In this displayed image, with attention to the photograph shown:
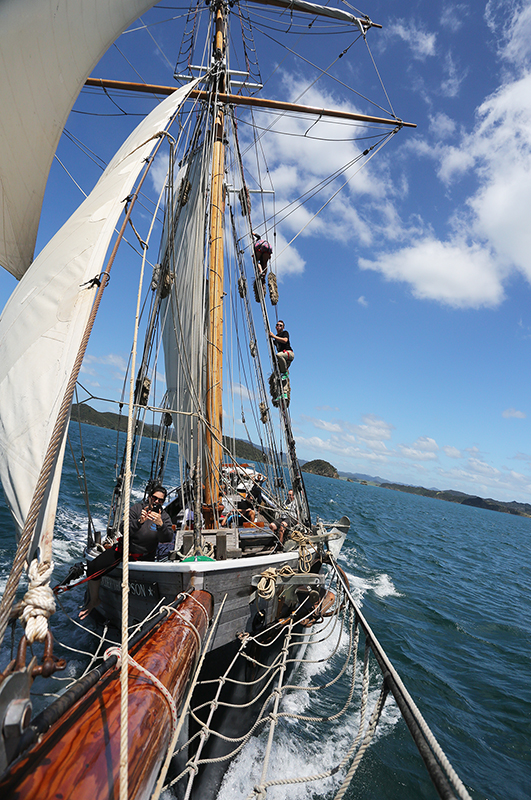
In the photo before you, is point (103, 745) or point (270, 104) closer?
point (103, 745)

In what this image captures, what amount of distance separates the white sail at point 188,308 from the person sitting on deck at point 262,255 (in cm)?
202

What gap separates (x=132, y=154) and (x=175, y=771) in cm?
623

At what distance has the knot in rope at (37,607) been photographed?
144 cm

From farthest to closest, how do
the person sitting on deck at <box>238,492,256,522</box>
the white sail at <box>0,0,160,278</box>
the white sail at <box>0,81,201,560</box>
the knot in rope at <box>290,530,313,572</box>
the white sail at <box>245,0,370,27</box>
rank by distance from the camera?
the white sail at <box>245,0,370,27</box>
the person sitting on deck at <box>238,492,256,522</box>
the knot in rope at <box>290,530,313,572</box>
the white sail at <box>0,0,160,278</box>
the white sail at <box>0,81,201,560</box>

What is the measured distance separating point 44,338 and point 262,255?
9185mm

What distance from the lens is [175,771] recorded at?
3963 millimetres

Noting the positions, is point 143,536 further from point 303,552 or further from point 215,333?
point 215,333

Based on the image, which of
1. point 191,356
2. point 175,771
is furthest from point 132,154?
point 175,771

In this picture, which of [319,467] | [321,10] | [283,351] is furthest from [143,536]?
[319,467]

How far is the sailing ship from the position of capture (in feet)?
4.64

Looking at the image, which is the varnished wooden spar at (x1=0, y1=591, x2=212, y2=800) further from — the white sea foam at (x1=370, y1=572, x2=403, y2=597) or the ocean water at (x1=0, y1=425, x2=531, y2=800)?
the white sea foam at (x1=370, y1=572, x2=403, y2=597)

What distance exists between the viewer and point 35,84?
15.0 ft

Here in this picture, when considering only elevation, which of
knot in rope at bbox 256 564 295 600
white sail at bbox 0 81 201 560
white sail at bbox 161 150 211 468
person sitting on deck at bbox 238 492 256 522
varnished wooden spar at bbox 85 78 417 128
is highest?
varnished wooden spar at bbox 85 78 417 128

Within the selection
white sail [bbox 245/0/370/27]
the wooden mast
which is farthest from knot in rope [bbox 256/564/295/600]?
white sail [bbox 245/0/370/27]
